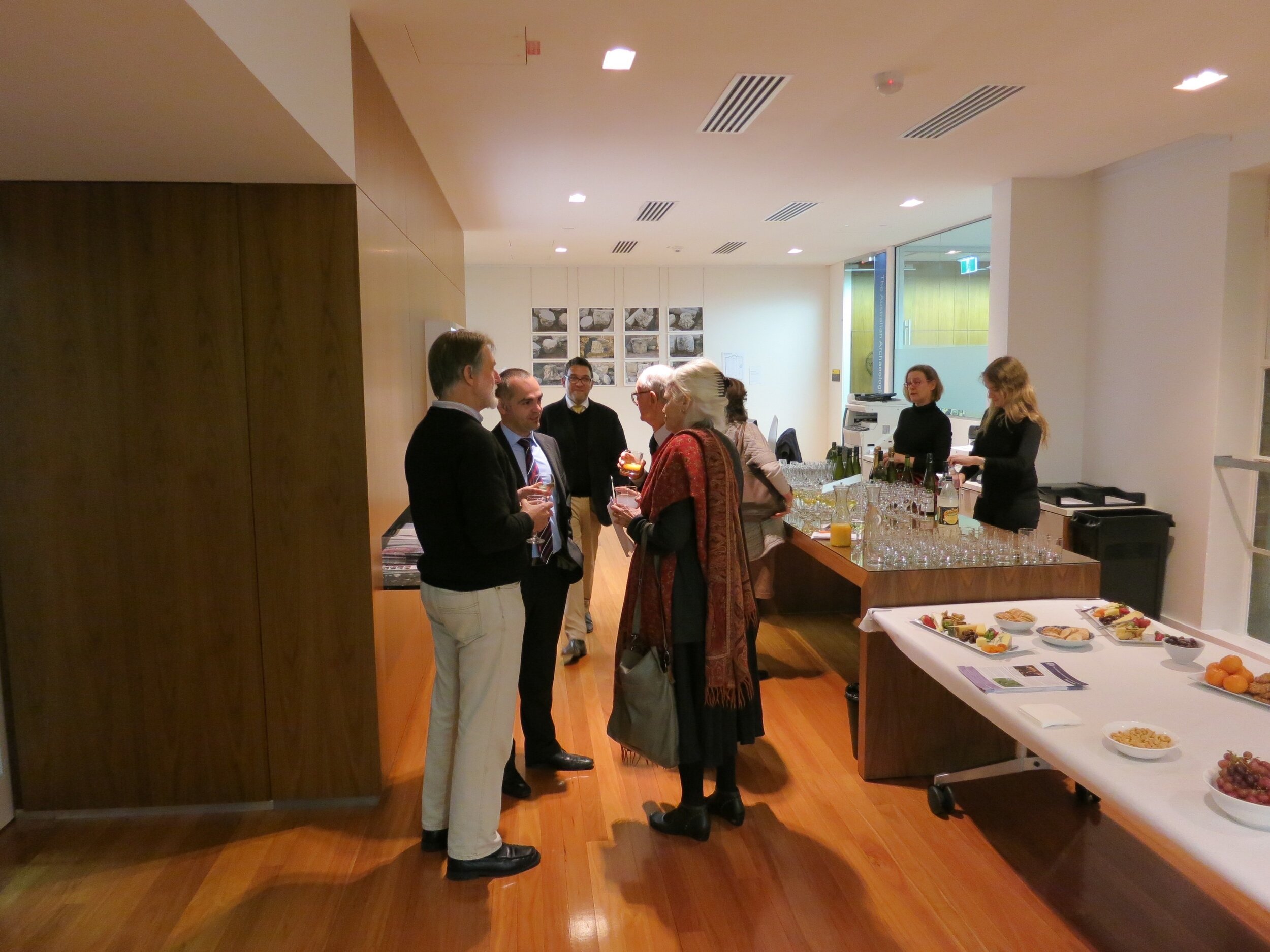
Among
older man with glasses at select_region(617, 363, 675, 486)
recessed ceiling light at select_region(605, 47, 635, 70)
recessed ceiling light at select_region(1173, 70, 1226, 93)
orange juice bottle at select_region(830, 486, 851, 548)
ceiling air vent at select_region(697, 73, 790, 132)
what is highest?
recessed ceiling light at select_region(1173, 70, 1226, 93)

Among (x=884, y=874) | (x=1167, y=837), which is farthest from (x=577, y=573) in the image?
(x=1167, y=837)

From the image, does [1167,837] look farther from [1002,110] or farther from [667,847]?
[1002,110]

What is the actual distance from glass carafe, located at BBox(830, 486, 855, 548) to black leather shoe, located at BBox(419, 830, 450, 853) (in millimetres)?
1923

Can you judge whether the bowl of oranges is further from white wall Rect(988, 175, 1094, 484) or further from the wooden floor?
white wall Rect(988, 175, 1094, 484)

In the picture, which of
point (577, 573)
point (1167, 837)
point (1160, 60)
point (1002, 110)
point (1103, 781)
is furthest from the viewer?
point (1002, 110)

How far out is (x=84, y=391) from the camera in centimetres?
299

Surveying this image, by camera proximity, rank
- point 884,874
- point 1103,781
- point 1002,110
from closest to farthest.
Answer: point 1103,781
point 884,874
point 1002,110

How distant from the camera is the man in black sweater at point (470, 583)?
8.25 feet

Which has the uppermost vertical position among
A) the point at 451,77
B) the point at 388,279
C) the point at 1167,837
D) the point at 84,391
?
the point at 451,77

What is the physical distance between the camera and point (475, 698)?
2619mm

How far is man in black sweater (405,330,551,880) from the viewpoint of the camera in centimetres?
251

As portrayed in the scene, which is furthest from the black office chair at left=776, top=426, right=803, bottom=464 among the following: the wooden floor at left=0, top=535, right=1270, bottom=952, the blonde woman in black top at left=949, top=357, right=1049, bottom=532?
the wooden floor at left=0, top=535, right=1270, bottom=952

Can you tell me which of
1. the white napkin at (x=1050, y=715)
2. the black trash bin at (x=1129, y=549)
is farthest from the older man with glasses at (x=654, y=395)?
the black trash bin at (x=1129, y=549)

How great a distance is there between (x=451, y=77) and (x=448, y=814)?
303 centimetres
